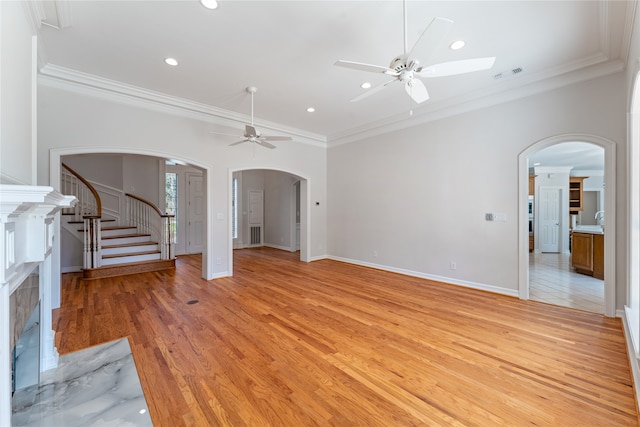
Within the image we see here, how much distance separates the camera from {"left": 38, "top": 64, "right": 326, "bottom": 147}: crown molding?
361 centimetres

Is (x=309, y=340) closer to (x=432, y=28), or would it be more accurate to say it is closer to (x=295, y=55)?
(x=432, y=28)

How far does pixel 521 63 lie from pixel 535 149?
1.25 m

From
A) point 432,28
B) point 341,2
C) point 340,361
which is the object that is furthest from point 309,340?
point 341,2

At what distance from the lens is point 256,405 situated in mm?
1871

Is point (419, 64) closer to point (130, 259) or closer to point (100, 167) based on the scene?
point (130, 259)

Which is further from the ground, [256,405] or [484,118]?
[484,118]

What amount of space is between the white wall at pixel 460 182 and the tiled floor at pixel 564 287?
1.84 feet

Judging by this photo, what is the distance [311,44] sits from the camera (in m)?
3.03

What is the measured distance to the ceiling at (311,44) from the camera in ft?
8.21

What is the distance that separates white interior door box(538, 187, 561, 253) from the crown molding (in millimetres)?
8980

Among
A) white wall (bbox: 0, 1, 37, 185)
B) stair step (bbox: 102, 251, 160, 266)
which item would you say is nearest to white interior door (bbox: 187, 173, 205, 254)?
stair step (bbox: 102, 251, 160, 266)

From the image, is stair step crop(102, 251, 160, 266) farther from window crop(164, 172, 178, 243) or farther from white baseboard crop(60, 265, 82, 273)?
window crop(164, 172, 178, 243)

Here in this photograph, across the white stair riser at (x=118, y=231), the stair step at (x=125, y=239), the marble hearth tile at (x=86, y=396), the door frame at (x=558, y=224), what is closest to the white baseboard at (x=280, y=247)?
the stair step at (x=125, y=239)

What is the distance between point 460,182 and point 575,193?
26.3ft
